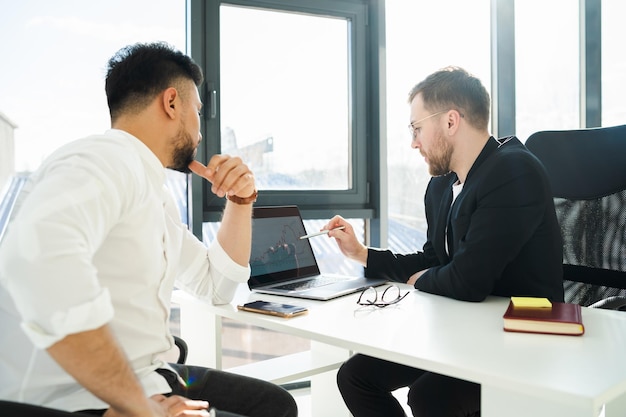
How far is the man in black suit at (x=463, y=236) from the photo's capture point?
1.53 m

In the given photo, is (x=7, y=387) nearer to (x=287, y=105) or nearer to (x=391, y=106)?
(x=287, y=105)

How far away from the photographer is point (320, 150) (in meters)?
2.88

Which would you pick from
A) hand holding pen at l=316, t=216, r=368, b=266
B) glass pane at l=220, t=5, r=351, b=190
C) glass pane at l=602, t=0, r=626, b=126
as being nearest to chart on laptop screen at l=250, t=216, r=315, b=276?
hand holding pen at l=316, t=216, r=368, b=266

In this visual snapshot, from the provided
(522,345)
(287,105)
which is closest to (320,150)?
(287,105)

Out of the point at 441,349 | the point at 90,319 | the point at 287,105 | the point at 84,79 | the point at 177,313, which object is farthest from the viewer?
the point at 287,105

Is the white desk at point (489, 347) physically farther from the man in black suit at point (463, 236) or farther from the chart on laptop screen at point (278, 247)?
the chart on laptop screen at point (278, 247)

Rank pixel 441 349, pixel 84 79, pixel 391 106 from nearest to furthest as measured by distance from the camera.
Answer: pixel 441 349 → pixel 84 79 → pixel 391 106

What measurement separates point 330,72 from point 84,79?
4.08 feet

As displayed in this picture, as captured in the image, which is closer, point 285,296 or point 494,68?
point 285,296

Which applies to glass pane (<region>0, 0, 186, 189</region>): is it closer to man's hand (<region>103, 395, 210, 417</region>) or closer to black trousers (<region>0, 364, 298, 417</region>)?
black trousers (<region>0, 364, 298, 417</region>)

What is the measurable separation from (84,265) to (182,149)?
0.50m

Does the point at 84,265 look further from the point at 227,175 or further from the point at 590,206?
the point at 590,206

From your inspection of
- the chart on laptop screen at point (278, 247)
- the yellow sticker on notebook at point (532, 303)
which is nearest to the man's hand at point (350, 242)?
the chart on laptop screen at point (278, 247)

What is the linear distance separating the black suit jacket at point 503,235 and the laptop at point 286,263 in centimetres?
31
